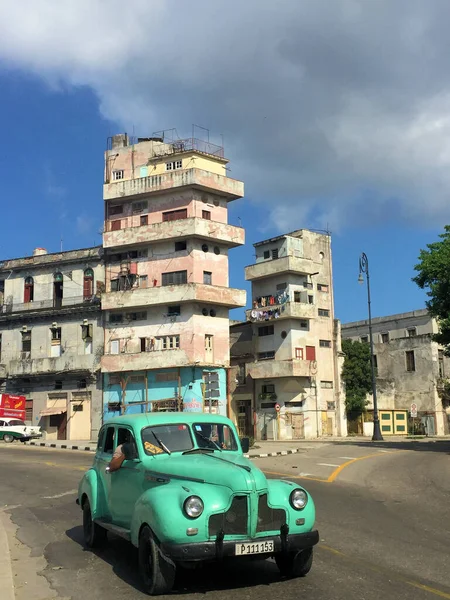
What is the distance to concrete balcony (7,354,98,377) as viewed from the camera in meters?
47.5

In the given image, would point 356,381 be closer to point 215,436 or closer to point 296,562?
point 215,436

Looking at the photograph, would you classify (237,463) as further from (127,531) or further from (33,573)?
(33,573)

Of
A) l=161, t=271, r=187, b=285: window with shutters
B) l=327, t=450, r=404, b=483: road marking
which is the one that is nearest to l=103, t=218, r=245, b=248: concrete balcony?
l=161, t=271, r=187, b=285: window with shutters

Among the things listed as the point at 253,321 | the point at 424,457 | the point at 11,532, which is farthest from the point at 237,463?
the point at 253,321

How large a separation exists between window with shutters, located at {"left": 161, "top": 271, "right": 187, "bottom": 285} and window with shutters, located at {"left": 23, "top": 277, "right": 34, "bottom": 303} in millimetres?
11702

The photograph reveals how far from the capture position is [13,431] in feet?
132

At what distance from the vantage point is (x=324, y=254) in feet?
182

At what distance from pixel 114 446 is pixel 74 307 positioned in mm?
41618

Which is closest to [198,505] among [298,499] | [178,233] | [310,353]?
[298,499]

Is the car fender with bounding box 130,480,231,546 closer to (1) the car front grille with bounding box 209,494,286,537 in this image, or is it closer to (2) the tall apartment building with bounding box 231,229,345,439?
(1) the car front grille with bounding box 209,494,286,537

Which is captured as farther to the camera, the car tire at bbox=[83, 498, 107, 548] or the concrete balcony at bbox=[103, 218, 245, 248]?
the concrete balcony at bbox=[103, 218, 245, 248]

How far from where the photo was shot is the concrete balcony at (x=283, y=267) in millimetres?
52156

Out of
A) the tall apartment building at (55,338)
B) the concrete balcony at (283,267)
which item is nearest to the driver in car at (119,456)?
the tall apartment building at (55,338)

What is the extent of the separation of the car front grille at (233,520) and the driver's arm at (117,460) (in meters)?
2.13
